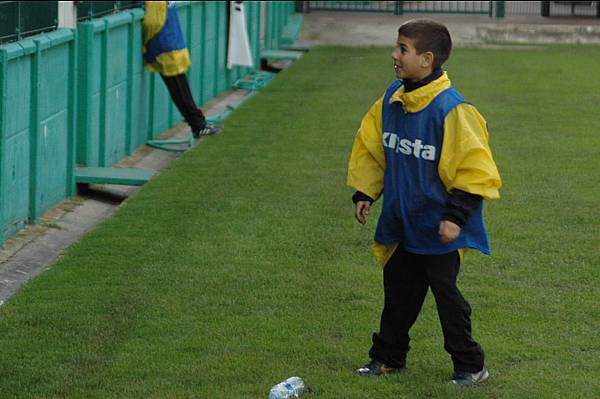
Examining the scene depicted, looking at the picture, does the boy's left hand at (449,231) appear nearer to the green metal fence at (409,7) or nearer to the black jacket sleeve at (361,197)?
the black jacket sleeve at (361,197)

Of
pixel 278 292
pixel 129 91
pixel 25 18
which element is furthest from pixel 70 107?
pixel 278 292

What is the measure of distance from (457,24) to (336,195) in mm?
22033

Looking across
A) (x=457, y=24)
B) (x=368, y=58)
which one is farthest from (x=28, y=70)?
(x=457, y=24)

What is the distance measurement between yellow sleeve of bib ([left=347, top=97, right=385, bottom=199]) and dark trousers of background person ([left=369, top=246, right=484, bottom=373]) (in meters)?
0.32

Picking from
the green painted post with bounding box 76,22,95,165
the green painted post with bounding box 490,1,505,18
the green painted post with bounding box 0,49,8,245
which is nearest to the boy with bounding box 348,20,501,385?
the green painted post with bounding box 0,49,8,245

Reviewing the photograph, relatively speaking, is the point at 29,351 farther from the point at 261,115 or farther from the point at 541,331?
the point at 261,115

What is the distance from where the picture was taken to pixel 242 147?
46.4 ft

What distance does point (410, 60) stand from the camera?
5969mm

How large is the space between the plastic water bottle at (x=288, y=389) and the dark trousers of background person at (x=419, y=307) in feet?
1.64

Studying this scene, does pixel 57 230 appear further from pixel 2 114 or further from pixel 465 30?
pixel 465 30

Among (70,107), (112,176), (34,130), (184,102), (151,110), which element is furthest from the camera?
(151,110)

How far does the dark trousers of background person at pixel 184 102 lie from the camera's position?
15.1 metres

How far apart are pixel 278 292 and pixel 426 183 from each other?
2096mm

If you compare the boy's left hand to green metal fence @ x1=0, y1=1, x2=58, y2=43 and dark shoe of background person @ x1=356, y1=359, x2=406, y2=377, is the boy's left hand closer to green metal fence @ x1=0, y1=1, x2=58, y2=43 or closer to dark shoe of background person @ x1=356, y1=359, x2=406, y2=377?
dark shoe of background person @ x1=356, y1=359, x2=406, y2=377
